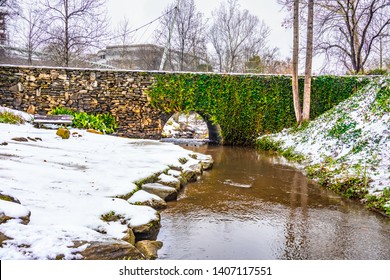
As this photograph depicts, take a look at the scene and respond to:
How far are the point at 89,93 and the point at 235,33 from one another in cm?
951

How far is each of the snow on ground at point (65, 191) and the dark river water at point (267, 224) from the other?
0.58 m

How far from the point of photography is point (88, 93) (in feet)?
42.8

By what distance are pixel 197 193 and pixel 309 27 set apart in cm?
900

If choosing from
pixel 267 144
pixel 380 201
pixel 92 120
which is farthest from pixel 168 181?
pixel 267 144

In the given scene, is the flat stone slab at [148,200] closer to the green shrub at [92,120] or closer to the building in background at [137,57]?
the green shrub at [92,120]

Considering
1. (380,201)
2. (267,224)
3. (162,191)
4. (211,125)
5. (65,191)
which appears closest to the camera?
(65,191)

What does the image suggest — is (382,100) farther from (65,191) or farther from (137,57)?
(137,57)

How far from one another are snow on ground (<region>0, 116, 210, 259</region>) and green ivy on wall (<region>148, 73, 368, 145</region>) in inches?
256

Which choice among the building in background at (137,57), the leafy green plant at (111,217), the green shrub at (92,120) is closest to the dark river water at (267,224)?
the leafy green plant at (111,217)

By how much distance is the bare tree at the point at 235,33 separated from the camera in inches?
642

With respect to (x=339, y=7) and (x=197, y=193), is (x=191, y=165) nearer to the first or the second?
(x=197, y=193)

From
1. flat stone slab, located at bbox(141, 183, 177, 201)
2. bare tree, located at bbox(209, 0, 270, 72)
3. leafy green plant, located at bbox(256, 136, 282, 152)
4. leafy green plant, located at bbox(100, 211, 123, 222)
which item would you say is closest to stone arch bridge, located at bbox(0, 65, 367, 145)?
leafy green plant, located at bbox(256, 136, 282, 152)

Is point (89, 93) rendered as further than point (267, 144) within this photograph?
Yes

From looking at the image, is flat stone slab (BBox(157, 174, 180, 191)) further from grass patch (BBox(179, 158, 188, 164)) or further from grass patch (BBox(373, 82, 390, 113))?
grass patch (BBox(373, 82, 390, 113))
